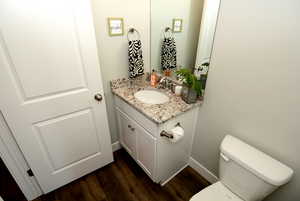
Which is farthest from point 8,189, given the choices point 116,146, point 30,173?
point 116,146

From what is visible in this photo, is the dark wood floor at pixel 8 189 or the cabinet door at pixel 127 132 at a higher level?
the cabinet door at pixel 127 132

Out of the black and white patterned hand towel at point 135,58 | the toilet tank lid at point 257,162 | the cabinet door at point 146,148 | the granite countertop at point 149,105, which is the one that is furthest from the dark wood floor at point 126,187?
the black and white patterned hand towel at point 135,58

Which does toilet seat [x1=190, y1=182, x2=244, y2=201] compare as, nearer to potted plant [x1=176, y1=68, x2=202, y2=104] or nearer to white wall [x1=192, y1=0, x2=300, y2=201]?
white wall [x1=192, y1=0, x2=300, y2=201]

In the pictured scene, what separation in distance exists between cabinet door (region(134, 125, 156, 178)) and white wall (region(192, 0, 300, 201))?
62cm

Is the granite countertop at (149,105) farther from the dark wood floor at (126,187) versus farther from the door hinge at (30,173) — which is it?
the door hinge at (30,173)

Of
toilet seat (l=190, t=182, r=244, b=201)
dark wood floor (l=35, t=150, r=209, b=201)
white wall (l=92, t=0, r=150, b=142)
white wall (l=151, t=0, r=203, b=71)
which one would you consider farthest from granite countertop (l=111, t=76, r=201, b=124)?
dark wood floor (l=35, t=150, r=209, b=201)

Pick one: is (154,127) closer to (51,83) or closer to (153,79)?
(153,79)

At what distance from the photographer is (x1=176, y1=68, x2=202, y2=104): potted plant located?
1229mm

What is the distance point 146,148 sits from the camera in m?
1.39

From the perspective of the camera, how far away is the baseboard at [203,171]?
1548 mm

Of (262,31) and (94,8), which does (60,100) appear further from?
(262,31)

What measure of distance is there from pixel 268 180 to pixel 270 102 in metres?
0.46

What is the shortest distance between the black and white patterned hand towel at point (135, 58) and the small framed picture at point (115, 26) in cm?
14

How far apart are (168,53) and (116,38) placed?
567 millimetres
